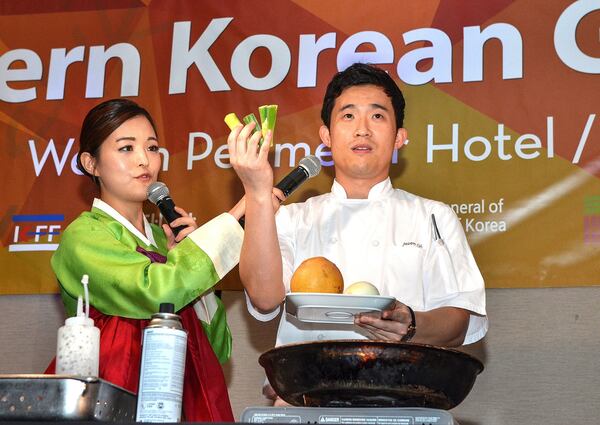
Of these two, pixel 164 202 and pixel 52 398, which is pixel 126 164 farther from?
pixel 52 398

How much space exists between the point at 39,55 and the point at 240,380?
134 centimetres

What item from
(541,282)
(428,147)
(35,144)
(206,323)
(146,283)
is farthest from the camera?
(35,144)

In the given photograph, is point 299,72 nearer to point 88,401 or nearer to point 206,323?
point 206,323

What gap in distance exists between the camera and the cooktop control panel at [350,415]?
1.55 metres

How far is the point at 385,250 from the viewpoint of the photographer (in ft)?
8.07

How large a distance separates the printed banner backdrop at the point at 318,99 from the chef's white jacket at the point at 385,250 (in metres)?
0.55

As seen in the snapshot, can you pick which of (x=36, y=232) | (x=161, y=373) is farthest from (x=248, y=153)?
(x=36, y=232)

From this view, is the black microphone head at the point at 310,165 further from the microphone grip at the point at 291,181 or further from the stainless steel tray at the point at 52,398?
the stainless steel tray at the point at 52,398

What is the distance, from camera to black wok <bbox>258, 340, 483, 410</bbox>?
5.40ft

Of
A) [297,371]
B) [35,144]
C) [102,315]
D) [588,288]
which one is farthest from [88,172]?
[588,288]

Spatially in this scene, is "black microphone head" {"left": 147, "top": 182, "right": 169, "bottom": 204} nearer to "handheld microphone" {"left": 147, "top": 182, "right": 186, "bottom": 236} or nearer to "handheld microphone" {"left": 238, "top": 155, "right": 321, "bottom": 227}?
"handheld microphone" {"left": 147, "top": 182, "right": 186, "bottom": 236}

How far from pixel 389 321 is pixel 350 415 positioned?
45 centimetres

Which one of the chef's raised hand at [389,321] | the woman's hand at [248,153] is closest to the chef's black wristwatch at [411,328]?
the chef's raised hand at [389,321]

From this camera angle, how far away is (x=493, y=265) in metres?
2.97
